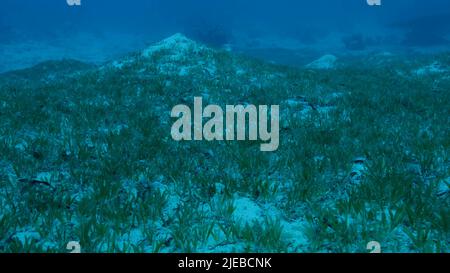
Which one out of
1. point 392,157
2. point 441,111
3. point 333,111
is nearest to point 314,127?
point 333,111

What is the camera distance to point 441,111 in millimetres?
9812

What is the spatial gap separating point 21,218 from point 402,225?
5.05 meters

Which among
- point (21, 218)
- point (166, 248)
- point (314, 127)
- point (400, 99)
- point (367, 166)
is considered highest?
point (400, 99)

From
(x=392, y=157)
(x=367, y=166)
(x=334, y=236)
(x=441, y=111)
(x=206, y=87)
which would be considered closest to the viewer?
(x=334, y=236)

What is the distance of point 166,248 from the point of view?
427cm

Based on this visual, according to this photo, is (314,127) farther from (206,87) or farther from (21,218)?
(21,218)

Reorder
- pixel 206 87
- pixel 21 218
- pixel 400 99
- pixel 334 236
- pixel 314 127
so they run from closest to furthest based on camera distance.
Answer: pixel 334 236 < pixel 21 218 < pixel 314 127 < pixel 400 99 < pixel 206 87

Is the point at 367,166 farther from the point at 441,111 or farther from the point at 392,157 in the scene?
the point at 441,111

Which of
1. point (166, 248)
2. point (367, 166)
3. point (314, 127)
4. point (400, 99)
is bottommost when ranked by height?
point (166, 248)

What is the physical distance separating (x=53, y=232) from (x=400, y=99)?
10.8 meters

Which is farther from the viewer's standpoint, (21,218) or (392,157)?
(392,157)
